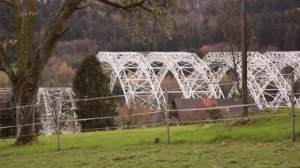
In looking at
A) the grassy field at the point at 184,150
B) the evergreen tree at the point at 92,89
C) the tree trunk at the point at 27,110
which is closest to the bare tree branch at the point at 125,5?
the tree trunk at the point at 27,110

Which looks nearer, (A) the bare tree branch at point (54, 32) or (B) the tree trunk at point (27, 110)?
(A) the bare tree branch at point (54, 32)

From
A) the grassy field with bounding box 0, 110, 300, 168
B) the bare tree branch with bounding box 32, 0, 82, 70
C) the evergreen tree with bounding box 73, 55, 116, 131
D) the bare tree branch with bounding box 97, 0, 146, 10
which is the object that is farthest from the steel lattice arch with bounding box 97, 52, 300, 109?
the grassy field with bounding box 0, 110, 300, 168

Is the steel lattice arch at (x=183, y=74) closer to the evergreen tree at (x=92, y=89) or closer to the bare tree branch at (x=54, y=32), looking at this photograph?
the evergreen tree at (x=92, y=89)

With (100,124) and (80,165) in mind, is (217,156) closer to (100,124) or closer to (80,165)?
(80,165)

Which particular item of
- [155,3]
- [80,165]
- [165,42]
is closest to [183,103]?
[155,3]

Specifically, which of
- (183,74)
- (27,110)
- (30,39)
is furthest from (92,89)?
(27,110)

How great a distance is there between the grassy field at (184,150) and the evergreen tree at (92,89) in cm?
1923

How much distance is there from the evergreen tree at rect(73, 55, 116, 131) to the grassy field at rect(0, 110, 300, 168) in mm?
→ 19229

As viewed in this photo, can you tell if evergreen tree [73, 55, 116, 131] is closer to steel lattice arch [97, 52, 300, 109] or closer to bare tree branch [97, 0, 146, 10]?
steel lattice arch [97, 52, 300, 109]

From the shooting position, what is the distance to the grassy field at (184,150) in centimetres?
902

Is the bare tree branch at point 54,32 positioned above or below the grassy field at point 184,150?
above

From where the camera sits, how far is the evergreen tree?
35.0 m

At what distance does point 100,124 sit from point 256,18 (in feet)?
194

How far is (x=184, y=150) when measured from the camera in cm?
1082
